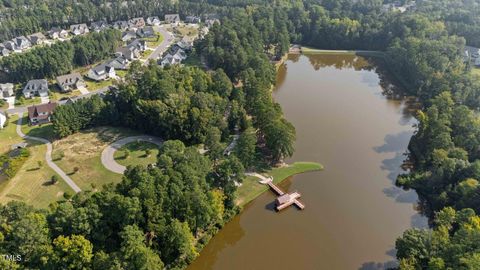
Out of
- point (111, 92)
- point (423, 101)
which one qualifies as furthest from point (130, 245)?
point (423, 101)

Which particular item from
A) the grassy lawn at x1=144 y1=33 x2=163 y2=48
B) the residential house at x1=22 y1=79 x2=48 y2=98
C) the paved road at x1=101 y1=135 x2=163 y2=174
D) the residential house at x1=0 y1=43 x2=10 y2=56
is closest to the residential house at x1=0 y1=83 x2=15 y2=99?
the residential house at x1=22 y1=79 x2=48 y2=98

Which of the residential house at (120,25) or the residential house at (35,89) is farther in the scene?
the residential house at (120,25)

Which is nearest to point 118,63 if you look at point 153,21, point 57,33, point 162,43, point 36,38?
point 162,43

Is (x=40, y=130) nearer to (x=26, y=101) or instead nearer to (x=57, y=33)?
(x=26, y=101)

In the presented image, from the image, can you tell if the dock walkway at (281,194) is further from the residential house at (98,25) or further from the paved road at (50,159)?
the residential house at (98,25)

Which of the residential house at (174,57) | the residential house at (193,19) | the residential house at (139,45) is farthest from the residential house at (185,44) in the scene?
the residential house at (193,19)

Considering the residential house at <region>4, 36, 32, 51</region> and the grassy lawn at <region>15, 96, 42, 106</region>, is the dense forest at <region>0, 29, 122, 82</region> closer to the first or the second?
the grassy lawn at <region>15, 96, 42, 106</region>
